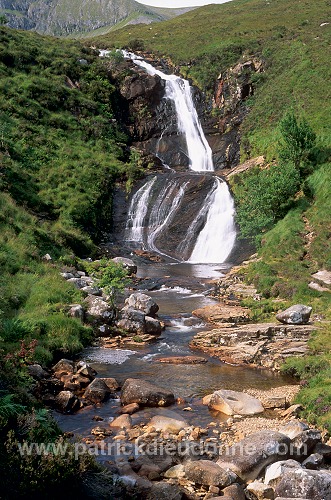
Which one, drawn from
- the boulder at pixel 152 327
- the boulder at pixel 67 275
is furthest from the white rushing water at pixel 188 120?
the boulder at pixel 152 327

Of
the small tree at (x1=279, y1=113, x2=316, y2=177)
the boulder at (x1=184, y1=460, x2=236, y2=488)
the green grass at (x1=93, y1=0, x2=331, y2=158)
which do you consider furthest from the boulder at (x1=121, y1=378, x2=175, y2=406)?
the green grass at (x1=93, y1=0, x2=331, y2=158)

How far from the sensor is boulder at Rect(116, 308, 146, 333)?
16.5 metres

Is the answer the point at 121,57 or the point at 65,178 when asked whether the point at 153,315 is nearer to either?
the point at 65,178

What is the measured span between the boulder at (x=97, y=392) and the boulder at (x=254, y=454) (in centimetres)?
365

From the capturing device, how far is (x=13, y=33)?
54094mm

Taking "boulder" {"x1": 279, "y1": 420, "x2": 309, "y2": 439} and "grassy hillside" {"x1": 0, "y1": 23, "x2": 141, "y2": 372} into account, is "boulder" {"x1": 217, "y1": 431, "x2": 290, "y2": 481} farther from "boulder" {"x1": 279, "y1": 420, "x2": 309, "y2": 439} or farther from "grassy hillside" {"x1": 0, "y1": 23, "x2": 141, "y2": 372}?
"grassy hillside" {"x1": 0, "y1": 23, "x2": 141, "y2": 372}

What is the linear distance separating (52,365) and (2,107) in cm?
3396

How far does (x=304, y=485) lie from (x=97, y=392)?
18.6 feet

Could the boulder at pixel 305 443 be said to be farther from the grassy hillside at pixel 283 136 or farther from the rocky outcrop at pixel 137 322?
the rocky outcrop at pixel 137 322

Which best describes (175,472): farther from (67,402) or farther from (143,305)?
(143,305)

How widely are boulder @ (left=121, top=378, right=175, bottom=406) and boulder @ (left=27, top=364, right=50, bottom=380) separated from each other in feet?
7.17

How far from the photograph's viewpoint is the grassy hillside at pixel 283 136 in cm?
1873

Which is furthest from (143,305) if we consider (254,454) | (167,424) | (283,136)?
(283,136)

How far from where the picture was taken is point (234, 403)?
10906 millimetres
